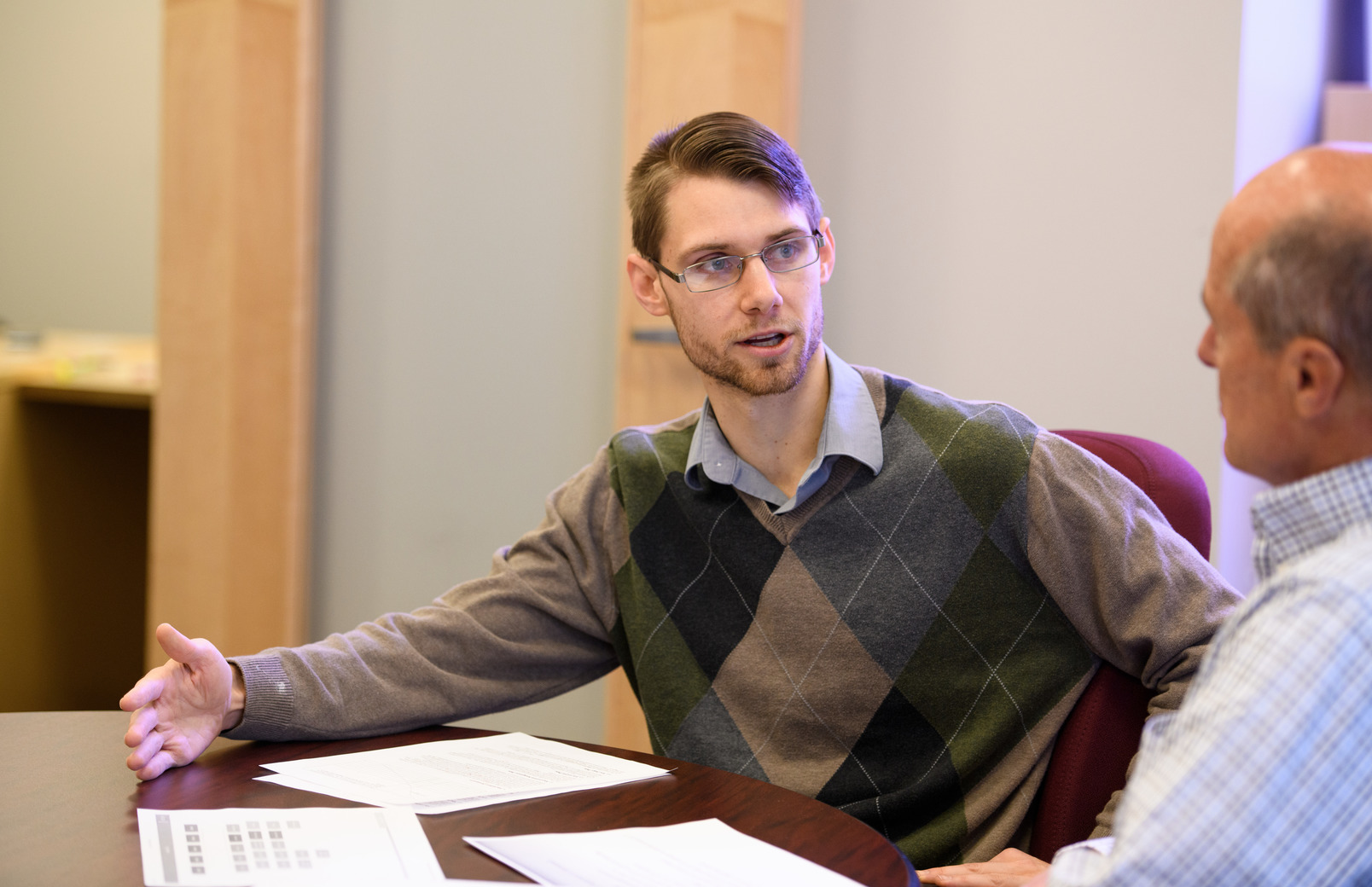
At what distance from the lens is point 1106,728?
124 centimetres

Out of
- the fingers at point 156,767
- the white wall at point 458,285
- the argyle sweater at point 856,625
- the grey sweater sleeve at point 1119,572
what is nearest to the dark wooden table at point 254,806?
the fingers at point 156,767

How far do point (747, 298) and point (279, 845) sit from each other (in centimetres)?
81

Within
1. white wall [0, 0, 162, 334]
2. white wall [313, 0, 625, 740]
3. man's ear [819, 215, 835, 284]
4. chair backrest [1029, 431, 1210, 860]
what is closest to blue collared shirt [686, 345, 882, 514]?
man's ear [819, 215, 835, 284]

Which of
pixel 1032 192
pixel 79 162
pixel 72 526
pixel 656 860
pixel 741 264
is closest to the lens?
pixel 656 860

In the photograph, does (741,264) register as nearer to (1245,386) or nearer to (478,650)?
(478,650)

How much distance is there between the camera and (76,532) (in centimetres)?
367

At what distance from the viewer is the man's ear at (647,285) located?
64.4 inches

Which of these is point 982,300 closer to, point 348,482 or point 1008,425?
point 1008,425

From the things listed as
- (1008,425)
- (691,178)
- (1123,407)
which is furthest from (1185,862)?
(1123,407)

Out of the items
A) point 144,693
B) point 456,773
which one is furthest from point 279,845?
point 144,693

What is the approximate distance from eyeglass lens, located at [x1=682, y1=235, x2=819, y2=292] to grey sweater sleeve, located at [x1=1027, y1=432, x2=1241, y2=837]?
361 mm

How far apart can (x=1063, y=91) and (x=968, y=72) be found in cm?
18

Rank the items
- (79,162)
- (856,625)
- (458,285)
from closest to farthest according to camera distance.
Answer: (856,625)
(458,285)
(79,162)

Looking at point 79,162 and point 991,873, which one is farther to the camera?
point 79,162
